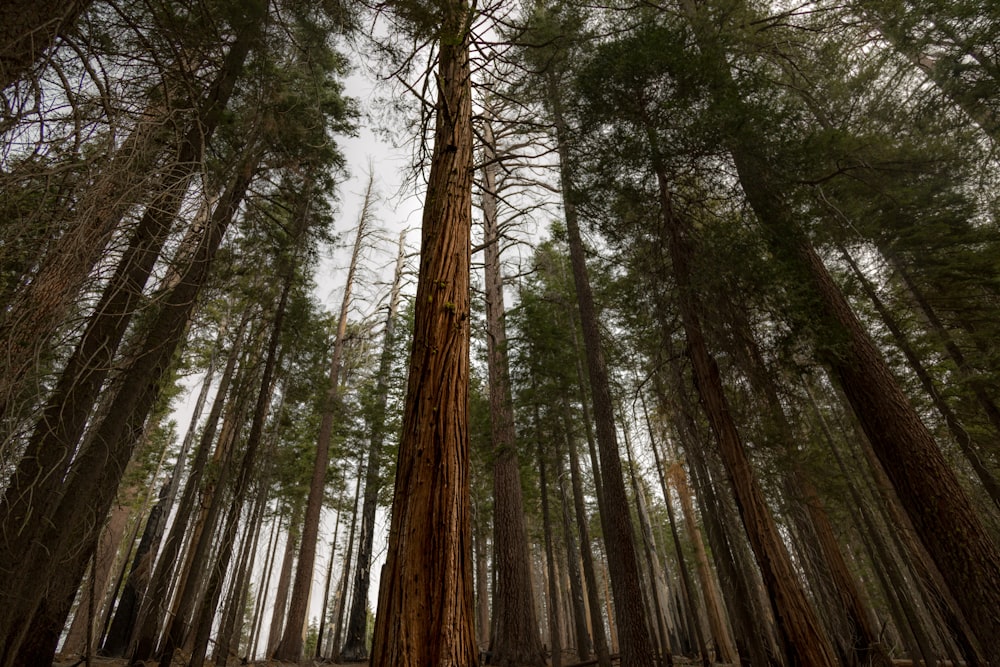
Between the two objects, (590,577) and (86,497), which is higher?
(86,497)

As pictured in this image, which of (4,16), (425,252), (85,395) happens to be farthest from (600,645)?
(4,16)

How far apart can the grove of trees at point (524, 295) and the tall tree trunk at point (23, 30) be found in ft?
0.06

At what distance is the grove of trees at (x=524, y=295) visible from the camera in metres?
2.42

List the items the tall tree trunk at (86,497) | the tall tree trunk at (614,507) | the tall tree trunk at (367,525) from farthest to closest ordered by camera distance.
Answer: the tall tree trunk at (367,525) → the tall tree trunk at (614,507) → the tall tree trunk at (86,497)

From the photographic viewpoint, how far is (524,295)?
459 inches

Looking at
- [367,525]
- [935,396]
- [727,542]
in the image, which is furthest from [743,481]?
[367,525]

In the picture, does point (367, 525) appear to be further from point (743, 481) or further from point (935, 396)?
point (935, 396)

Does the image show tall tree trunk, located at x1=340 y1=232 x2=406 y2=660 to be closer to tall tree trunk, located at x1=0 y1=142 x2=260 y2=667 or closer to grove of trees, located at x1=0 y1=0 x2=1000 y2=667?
grove of trees, located at x1=0 y1=0 x2=1000 y2=667

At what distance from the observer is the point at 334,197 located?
8.68 m

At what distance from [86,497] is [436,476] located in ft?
15.3

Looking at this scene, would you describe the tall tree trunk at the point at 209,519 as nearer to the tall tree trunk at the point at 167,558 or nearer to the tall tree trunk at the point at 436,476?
the tall tree trunk at the point at 167,558

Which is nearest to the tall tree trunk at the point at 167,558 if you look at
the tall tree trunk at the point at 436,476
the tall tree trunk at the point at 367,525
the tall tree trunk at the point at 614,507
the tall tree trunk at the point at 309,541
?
the tall tree trunk at the point at 309,541

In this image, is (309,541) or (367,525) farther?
(367,525)

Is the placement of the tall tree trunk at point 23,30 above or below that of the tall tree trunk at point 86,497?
above
